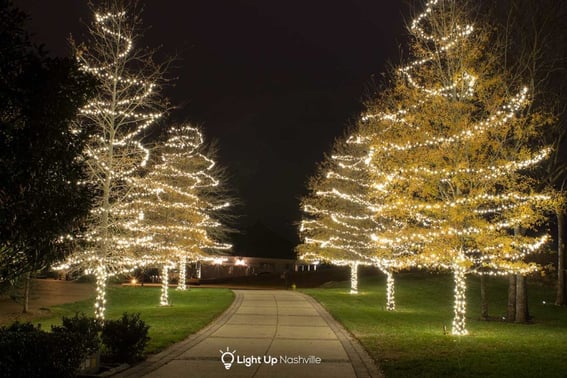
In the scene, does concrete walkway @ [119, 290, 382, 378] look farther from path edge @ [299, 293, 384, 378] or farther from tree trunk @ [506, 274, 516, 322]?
tree trunk @ [506, 274, 516, 322]

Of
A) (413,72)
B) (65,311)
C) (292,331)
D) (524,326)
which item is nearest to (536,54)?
(413,72)

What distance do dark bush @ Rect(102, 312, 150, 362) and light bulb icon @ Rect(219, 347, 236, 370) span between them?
1.67 m

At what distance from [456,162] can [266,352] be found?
27.0 feet

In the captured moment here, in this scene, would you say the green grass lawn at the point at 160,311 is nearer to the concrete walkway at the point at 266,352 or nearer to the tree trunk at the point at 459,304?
the concrete walkway at the point at 266,352

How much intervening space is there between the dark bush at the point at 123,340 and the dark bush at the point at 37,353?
207 centimetres

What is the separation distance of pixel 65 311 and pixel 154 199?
21.7 ft

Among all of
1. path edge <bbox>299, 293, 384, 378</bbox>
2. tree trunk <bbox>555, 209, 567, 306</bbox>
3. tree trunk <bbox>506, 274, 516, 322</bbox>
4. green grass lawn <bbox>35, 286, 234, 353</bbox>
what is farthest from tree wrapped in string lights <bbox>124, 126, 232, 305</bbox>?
tree trunk <bbox>555, 209, 567, 306</bbox>

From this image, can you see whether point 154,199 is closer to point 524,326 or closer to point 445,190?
point 445,190

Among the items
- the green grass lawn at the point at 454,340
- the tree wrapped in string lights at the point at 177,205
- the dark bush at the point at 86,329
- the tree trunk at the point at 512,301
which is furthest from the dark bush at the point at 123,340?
the tree trunk at the point at 512,301

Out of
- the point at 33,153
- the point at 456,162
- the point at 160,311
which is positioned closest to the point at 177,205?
the point at 160,311

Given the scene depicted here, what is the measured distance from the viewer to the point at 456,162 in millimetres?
16719

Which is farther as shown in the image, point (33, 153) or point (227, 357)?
point (227, 357)

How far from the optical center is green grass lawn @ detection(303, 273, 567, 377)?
11.0 meters

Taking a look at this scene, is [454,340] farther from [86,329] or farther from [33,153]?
[33,153]
